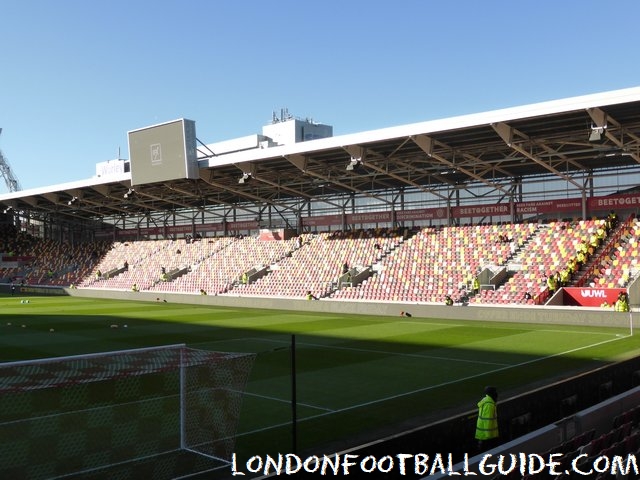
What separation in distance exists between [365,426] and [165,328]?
18768mm

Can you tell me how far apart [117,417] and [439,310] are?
2298 cm

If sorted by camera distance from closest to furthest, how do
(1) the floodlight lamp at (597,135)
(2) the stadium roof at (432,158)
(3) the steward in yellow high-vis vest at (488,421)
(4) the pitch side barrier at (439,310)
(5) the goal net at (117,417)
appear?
(3) the steward in yellow high-vis vest at (488,421)
(5) the goal net at (117,417)
(1) the floodlight lamp at (597,135)
(2) the stadium roof at (432,158)
(4) the pitch side barrier at (439,310)

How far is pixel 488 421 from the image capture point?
10.1 meters

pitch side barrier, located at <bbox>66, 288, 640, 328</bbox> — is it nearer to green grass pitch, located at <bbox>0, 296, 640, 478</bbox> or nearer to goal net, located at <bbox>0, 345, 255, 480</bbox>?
green grass pitch, located at <bbox>0, 296, 640, 478</bbox>

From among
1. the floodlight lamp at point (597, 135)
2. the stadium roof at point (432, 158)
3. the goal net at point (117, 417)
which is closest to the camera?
the goal net at point (117, 417)

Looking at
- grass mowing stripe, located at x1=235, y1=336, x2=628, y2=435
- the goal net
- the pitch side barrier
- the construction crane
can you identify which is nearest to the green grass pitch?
grass mowing stripe, located at x1=235, y1=336, x2=628, y2=435

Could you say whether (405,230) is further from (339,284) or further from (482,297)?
(482,297)

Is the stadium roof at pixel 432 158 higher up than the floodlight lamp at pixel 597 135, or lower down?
higher up

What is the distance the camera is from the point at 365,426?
1280cm

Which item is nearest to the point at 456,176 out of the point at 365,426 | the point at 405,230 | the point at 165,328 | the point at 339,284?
the point at 405,230

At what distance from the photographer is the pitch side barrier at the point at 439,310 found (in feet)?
93.0

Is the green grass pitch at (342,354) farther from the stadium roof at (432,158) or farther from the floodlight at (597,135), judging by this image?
the stadium roof at (432,158)

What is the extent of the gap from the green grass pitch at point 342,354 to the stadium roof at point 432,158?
29.7 ft

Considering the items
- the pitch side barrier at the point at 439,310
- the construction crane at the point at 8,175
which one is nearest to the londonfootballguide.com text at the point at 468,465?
the pitch side barrier at the point at 439,310
